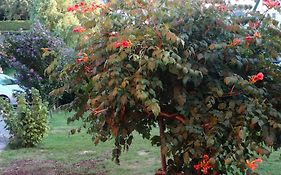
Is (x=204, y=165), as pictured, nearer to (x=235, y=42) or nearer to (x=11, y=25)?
(x=235, y=42)

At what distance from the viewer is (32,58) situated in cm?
1118

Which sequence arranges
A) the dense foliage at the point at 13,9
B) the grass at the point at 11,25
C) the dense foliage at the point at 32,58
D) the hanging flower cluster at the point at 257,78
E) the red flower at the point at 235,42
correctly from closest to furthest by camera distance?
the hanging flower cluster at the point at 257,78 < the red flower at the point at 235,42 < the dense foliage at the point at 32,58 < the grass at the point at 11,25 < the dense foliage at the point at 13,9

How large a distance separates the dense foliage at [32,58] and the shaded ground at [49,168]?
447 centimetres

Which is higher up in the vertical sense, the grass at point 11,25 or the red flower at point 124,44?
the grass at point 11,25

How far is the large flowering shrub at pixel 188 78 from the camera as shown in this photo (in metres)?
3.30

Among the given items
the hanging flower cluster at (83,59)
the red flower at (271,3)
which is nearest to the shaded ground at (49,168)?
the hanging flower cluster at (83,59)

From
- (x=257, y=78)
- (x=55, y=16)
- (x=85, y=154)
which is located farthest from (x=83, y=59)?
(x=55, y=16)

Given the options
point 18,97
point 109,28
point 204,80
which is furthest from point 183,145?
point 18,97

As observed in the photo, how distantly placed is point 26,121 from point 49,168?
61.1 inches

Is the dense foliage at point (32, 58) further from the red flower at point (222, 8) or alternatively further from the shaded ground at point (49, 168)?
the red flower at point (222, 8)

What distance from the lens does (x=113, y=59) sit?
11.0ft

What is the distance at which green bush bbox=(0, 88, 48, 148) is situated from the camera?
7.68m

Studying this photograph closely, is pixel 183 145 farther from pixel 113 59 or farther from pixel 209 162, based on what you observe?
pixel 113 59

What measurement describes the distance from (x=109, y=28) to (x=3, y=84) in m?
11.4
